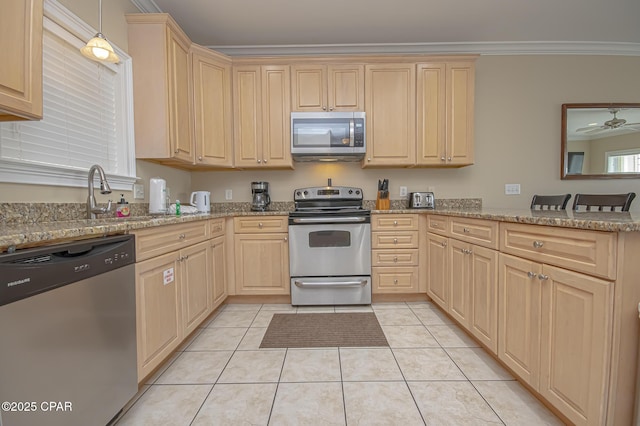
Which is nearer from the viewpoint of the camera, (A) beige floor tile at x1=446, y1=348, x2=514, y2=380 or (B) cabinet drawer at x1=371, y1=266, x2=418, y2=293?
(A) beige floor tile at x1=446, y1=348, x2=514, y2=380

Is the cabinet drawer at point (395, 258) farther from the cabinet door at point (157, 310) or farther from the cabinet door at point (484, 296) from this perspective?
the cabinet door at point (157, 310)

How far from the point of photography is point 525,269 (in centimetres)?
136

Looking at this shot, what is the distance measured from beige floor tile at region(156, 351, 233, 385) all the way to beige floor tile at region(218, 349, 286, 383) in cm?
6

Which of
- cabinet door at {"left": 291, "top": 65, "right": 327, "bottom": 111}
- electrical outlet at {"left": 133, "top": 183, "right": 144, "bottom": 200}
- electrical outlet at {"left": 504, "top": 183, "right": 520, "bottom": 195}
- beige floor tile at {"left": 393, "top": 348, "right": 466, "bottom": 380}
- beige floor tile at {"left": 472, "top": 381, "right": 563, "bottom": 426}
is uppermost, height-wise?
cabinet door at {"left": 291, "top": 65, "right": 327, "bottom": 111}

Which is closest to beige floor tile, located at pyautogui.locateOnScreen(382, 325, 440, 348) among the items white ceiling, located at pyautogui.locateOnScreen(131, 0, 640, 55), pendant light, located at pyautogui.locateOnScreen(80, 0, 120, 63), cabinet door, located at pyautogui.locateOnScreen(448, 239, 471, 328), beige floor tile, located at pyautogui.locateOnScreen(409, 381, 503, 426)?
cabinet door, located at pyautogui.locateOnScreen(448, 239, 471, 328)

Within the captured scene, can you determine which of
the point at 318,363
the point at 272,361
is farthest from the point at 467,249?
the point at 272,361

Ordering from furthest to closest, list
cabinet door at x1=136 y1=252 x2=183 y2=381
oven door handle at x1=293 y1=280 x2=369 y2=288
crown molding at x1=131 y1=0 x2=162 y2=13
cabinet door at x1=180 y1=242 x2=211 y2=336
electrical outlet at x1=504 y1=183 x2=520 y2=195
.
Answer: electrical outlet at x1=504 y1=183 x2=520 y2=195 → oven door handle at x1=293 y1=280 x2=369 y2=288 → crown molding at x1=131 y1=0 x2=162 y2=13 → cabinet door at x1=180 y1=242 x2=211 y2=336 → cabinet door at x1=136 y1=252 x2=183 y2=381

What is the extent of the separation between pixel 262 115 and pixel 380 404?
104 inches

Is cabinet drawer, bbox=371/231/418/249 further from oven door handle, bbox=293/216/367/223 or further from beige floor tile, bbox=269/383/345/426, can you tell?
beige floor tile, bbox=269/383/345/426

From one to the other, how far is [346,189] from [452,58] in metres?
1.71

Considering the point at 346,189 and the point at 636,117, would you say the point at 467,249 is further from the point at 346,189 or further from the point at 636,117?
the point at 636,117

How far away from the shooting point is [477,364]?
5.53 ft

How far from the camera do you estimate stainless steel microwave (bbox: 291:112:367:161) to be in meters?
2.83

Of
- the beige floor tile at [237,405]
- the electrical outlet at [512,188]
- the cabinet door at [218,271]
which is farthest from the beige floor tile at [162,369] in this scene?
the electrical outlet at [512,188]
